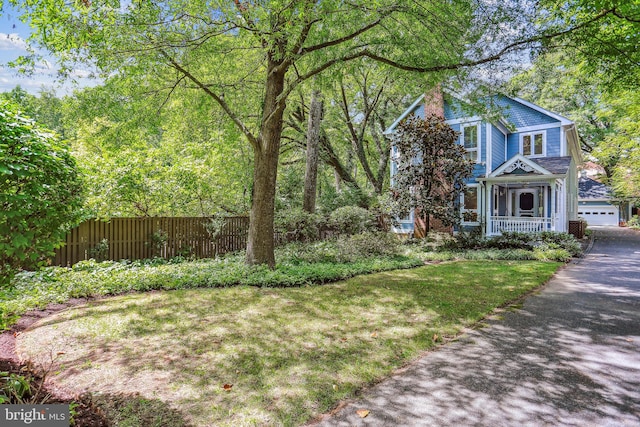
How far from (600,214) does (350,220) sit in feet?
124

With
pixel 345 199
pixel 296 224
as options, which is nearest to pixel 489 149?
pixel 345 199

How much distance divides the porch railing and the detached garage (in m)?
28.0

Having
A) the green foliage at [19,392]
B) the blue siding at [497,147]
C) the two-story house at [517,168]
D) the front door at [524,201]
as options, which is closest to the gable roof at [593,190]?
the two-story house at [517,168]

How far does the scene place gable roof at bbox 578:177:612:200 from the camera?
36.3 metres

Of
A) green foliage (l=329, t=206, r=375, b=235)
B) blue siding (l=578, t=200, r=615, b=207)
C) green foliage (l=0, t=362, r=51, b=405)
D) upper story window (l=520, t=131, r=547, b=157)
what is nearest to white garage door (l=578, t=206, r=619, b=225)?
blue siding (l=578, t=200, r=615, b=207)

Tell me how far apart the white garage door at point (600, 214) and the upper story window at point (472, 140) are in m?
29.8

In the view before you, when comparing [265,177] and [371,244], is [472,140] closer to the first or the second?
[371,244]

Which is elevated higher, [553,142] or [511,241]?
[553,142]

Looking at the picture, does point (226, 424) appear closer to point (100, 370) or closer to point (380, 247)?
point (100, 370)

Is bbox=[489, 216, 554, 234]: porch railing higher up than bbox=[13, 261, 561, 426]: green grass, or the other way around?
bbox=[489, 216, 554, 234]: porch railing

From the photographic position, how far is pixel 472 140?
1803 cm

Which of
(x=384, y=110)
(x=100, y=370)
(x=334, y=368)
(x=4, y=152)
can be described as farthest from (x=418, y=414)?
(x=384, y=110)

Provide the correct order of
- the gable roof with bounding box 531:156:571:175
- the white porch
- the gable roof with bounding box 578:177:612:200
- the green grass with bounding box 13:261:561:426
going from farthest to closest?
the gable roof with bounding box 578:177:612:200 → the white porch → the gable roof with bounding box 531:156:571:175 → the green grass with bounding box 13:261:561:426

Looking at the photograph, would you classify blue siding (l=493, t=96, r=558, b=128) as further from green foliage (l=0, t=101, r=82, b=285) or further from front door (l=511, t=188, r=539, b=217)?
green foliage (l=0, t=101, r=82, b=285)
